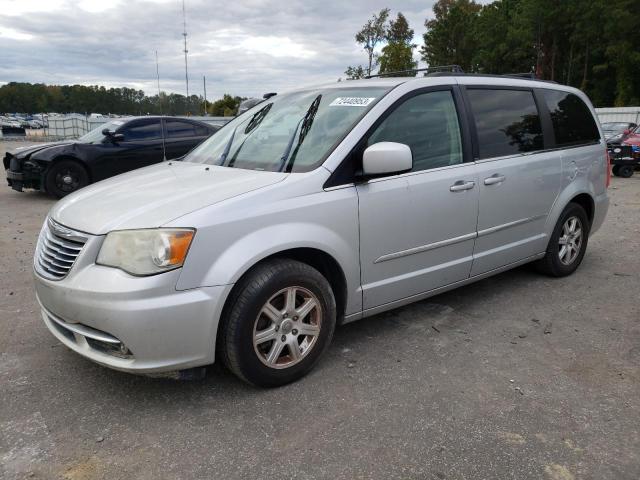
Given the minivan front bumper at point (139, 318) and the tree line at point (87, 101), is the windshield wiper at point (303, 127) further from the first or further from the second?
the tree line at point (87, 101)

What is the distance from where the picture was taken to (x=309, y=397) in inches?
114

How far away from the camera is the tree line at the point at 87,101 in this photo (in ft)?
139

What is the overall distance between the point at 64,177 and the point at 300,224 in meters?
8.03

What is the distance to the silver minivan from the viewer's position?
2.59 meters

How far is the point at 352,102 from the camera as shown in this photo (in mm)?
3475

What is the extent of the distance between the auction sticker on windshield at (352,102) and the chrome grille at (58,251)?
5.88 ft

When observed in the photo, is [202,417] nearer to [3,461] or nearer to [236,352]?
[236,352]

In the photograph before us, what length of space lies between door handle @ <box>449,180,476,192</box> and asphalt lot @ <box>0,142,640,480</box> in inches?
39.0

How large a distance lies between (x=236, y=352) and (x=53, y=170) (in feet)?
26.7

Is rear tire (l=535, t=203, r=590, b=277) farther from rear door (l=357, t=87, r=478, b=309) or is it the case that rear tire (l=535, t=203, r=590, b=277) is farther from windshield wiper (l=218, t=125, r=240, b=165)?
windshield wiper (l=218, t=125, r=240, b=165)

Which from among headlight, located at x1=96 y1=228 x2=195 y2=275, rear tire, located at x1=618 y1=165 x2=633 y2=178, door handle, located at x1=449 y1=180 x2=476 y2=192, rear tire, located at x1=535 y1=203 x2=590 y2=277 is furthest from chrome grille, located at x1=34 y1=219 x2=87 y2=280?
rear tire, located at x1=618 y1=165 x2=633 y2=178

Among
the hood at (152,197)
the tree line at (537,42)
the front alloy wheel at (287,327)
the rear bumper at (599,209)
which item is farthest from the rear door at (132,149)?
the tree line at (537,42)

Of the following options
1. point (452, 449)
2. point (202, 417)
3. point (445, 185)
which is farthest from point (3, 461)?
point (445, 185)

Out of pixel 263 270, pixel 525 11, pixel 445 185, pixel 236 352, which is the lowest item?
pixel 236 352
